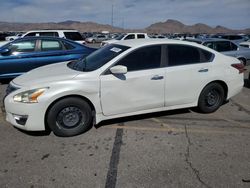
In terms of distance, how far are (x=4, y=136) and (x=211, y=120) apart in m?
3.81

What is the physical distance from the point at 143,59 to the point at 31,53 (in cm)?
452

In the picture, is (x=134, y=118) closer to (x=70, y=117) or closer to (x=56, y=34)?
(x=70, y=117)

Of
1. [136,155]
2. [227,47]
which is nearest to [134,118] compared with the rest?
[136,155]

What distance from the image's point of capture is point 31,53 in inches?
302

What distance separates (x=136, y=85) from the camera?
4348 millimetres

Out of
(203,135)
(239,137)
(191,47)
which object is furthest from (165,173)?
(191,47)

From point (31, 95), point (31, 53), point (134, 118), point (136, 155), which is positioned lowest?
point (136, 155)

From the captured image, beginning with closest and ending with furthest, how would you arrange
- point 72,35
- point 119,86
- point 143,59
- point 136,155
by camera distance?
1. point 136,155
2. point 119,86
3. point 143,59
4. point 72,35

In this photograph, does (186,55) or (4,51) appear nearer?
(186,55)

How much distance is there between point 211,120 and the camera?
499 centimetres

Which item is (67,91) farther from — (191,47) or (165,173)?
(191,47)

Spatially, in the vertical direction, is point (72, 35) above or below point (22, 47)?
above

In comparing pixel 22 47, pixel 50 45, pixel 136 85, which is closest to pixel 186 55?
pixel 136 85

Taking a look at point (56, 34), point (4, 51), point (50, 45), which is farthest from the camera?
point (56, 34)
